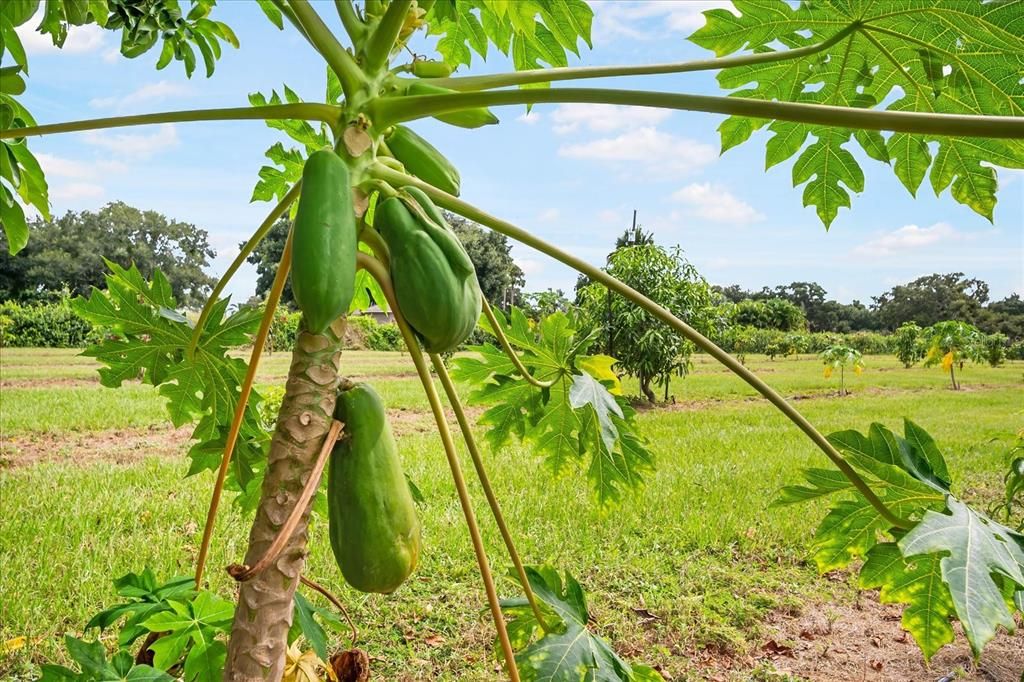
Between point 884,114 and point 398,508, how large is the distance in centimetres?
74

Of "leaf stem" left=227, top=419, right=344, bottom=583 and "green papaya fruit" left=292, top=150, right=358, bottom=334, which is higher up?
"green papaya fruit" left=292, top=150, right=358, bottom=334

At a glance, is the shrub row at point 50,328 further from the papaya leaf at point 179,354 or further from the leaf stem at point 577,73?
the leaf stem at point 577,73

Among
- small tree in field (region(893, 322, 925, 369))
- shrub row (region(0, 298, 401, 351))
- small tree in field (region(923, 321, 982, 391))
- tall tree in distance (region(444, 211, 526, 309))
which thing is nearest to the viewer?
small tree in field (region(923, 321, 982, 391))

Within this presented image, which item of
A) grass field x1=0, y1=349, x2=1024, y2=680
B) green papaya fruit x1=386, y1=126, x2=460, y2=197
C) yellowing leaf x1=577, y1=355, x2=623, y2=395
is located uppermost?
green papaya fruit x1=386, y1=126, x2=460, y2=197

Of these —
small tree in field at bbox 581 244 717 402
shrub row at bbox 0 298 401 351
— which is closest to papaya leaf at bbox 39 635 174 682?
small tree in field at bbox 581 244 717 402

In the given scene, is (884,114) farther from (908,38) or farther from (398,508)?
(908,38)

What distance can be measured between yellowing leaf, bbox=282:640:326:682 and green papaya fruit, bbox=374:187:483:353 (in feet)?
3.00

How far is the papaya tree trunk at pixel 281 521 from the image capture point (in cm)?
82

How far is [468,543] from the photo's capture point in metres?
4.05

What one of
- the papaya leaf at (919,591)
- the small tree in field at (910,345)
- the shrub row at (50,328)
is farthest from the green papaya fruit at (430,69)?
the small tree in field at (910,345)

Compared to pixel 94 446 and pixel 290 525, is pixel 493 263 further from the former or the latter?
pixel 290 525

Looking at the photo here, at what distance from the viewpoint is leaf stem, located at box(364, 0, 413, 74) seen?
86 centimetres

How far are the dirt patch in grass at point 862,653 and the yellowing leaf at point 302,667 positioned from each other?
226 centimetres

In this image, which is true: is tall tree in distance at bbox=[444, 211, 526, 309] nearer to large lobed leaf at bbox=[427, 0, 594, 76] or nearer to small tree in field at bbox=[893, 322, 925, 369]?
small tree in field at bbox=[893, 322, 925, 369]
